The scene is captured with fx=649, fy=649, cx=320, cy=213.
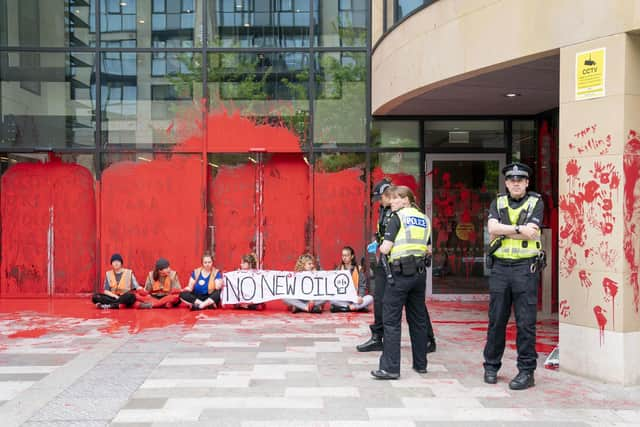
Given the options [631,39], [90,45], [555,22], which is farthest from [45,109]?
[631,39]

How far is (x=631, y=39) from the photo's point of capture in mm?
6039

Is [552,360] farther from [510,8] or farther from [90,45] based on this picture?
[90,45]

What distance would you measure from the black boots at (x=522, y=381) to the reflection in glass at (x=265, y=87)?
6.95 meters

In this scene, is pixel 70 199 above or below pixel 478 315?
above

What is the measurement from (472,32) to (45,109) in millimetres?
8084

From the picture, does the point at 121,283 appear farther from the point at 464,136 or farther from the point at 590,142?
the point at 590,142

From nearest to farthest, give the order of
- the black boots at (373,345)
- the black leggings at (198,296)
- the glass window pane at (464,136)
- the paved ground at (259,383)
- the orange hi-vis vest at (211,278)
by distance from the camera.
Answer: the paved ground at (259,383), the black boots at (373,345), the black leggings at (198,296), the orange hi-vis vest at (211,278), the glass window pane at (464,136)

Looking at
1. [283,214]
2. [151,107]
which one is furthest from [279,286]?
[151,107]

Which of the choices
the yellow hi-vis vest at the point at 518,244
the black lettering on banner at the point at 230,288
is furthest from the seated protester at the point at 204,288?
the yellow hi-vis vest at the point at 518,244

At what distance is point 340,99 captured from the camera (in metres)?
12.0

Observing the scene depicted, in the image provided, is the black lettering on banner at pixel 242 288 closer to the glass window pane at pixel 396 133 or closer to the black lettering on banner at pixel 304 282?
the black lettering on banner at pixel 304 282

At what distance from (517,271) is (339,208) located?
6133 millimetres

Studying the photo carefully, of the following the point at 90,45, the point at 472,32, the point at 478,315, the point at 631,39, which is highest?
the point at 90,45

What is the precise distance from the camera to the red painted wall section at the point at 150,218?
1202 centimetres
